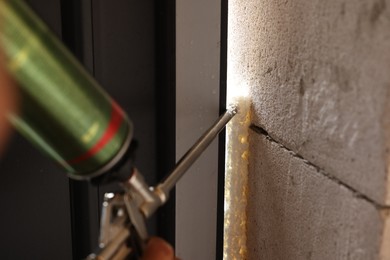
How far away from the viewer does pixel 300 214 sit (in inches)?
30.0

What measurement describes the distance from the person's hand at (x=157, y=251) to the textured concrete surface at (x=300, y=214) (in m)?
0.22

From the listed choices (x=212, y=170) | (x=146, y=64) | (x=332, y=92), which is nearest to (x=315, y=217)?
(x=332, y=92)

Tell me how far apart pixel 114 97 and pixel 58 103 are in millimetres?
401

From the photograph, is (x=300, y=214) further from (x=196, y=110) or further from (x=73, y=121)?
(x=73, y=121)

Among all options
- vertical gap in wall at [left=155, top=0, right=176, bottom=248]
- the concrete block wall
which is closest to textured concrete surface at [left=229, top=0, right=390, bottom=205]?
the concrete block wall

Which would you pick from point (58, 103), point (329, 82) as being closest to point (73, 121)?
point (58, 103)

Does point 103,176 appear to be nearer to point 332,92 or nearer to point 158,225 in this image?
point 332,92

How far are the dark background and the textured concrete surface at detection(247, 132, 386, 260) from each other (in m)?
0.17

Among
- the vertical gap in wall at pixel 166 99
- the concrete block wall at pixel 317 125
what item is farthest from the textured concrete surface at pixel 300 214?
the vertical gap in wall at pixel 166 99

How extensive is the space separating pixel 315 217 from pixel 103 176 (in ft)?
1.05

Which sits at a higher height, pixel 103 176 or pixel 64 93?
pixel 64 93

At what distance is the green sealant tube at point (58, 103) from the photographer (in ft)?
1.59

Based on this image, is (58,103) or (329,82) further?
(329,82)

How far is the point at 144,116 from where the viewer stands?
95 centimetres
